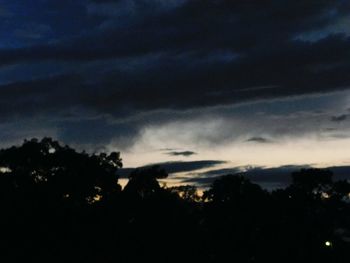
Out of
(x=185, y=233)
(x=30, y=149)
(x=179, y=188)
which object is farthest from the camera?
(x=179, y=188)

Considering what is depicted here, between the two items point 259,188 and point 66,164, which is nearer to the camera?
point 66,164

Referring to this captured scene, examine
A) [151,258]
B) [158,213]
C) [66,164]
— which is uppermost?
[66,164]

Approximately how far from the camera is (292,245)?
5059 centimetres

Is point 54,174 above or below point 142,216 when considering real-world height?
above

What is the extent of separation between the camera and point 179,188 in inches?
3031

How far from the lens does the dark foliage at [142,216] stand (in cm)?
4594

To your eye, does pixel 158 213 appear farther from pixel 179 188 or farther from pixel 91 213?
pixel 179 188

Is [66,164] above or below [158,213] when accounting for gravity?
above

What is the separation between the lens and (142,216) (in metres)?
49.8

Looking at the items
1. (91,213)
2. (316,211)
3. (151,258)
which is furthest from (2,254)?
(316,211)

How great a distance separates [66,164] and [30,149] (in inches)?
110

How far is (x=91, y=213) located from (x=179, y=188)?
30.7 metres

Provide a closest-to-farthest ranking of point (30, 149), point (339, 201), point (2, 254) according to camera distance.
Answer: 1. point (2, 254)
2. point (30, 149)
3. point (339, 201)

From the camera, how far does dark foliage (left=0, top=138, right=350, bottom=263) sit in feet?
151
